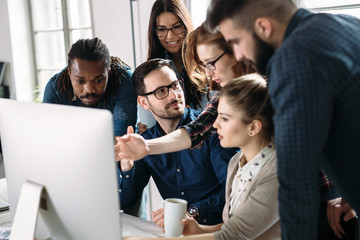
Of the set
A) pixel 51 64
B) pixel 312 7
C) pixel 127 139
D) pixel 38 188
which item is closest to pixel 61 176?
pixel 38 188

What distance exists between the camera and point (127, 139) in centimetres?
144

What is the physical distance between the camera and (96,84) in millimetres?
2029

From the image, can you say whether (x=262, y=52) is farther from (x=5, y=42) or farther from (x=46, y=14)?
(x=5, y=42)

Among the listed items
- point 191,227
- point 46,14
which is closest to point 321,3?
point 191,227

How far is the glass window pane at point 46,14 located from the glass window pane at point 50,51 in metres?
0.11

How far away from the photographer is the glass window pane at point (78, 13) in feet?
16.8

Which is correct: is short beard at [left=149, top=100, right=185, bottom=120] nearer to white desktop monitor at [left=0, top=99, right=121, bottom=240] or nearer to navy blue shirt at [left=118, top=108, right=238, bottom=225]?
navy blue shirt at [left=118, top=108, right=238, bottom=225]

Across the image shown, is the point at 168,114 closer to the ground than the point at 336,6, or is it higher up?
closer to the ground

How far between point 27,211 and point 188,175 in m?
0.98

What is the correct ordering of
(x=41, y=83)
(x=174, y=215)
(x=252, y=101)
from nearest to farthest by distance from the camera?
(x=174, y=215) < (x=252, y=101) < (x=41, y=83)

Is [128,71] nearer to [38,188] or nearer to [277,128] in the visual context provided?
[38,188]

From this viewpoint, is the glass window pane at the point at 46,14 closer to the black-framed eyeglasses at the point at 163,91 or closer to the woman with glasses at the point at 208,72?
the black-framed eyeglasses at the point at 163,91

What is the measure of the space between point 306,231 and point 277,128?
241mm

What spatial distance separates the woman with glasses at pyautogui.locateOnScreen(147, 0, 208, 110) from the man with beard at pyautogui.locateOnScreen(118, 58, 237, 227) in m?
0.22
